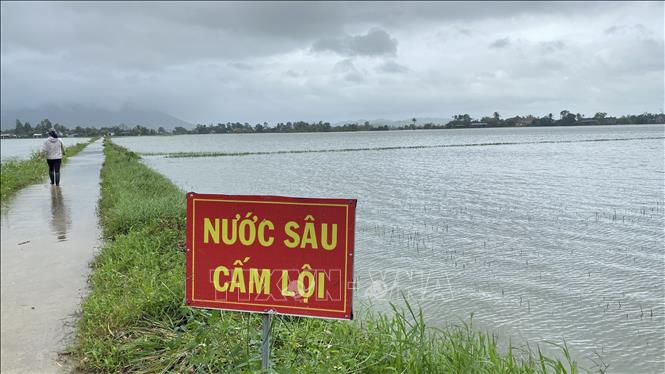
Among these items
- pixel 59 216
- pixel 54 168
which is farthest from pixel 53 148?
pixel 59 216

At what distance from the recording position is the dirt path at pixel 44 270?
369 centimetres

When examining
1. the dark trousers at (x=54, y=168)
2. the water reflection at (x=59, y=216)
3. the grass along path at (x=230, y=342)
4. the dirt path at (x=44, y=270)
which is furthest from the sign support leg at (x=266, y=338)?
the dark trousers at (x=54, y=168)

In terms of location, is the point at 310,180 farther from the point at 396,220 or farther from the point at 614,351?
the point at 614,351

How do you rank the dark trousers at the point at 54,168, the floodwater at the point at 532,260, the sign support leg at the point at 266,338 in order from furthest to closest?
the dark trousers at the point at 54,168 < the floodwater at the point at 532,260 < the sign support leg at the point at 266,338

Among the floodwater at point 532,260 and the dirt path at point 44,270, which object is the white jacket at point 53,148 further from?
the floodwater at point 532,260

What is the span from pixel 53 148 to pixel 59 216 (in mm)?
5226

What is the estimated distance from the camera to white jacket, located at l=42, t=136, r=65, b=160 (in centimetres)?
1373

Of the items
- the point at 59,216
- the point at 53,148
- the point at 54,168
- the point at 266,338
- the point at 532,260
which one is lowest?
the point at 532,260

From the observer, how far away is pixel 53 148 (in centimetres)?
Result: 1373

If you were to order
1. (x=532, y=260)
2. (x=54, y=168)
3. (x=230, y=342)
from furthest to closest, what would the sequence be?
1. (x=54, y=168)
2. (x=532, y=260)
3. (x=230, y=342)

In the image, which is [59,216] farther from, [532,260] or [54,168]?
[532,260]

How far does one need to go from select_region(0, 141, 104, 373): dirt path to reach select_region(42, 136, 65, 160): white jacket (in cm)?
264

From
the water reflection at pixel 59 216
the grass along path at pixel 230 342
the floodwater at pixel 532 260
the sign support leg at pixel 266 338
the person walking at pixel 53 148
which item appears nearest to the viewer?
the sign support leg at pixel 266 338

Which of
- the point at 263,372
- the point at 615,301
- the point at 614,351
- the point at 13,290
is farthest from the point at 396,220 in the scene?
the point at 263,372
